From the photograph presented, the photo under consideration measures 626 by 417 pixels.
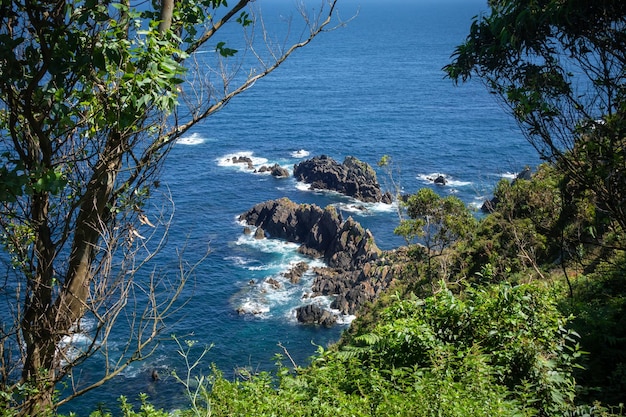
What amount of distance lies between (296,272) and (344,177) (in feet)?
69.6

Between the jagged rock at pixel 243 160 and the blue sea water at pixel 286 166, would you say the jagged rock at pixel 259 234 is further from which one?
the jagged rock at pixel 243 160

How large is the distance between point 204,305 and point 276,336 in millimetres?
6864

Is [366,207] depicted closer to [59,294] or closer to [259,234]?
[259,234]

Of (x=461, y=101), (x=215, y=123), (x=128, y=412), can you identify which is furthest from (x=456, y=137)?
(x=128, y=412)

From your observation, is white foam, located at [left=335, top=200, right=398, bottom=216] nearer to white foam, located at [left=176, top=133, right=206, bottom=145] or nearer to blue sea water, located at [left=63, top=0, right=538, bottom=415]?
blue sea water, located at [left=63, top=0, right=538, bottom=415]

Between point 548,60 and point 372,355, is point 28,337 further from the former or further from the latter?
point 548,60

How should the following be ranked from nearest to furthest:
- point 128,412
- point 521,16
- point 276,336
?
point 128,412 < point 521,16 < point 276,336

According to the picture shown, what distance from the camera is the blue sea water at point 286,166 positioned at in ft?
141

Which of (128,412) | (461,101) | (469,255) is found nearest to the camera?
(128,412)

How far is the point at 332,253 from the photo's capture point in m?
56.1

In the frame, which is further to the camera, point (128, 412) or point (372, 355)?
point (372, 355)

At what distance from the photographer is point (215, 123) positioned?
98.1 m

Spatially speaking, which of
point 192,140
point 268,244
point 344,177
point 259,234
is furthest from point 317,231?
point 192,140

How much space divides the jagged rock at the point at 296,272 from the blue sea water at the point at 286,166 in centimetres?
74
